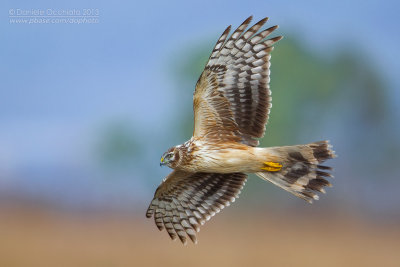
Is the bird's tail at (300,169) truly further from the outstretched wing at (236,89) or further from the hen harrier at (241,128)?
the outstretched wing at (236,89)

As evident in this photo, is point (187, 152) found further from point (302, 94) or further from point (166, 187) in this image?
point (302, 94)

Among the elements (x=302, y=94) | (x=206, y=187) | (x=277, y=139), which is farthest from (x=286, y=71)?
(x=206, y=187)

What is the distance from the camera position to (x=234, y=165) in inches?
235

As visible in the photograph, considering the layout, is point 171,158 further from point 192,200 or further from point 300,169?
point 300,169

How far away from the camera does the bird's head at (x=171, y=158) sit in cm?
598

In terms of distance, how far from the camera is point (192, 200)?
698 cm

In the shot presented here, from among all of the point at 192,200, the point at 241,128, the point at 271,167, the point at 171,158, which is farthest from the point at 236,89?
the point at 192,200

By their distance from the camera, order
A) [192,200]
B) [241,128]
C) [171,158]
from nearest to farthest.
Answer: [171,158] < [241,128] < [192,200]

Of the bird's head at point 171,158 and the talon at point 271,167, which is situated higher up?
the bird's head at point 171,158

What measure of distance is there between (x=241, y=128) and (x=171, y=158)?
82 centimetres

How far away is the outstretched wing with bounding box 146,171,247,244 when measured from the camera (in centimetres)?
688

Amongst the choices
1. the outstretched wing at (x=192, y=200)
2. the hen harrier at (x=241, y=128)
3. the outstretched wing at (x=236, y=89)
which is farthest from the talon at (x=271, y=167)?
the outstretched wing at (x=192, y=200)

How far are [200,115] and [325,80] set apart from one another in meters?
12.1

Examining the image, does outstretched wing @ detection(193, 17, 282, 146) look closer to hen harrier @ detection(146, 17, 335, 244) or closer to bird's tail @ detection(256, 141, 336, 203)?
hen harrier @ detection(146, 17, 335, 244)
